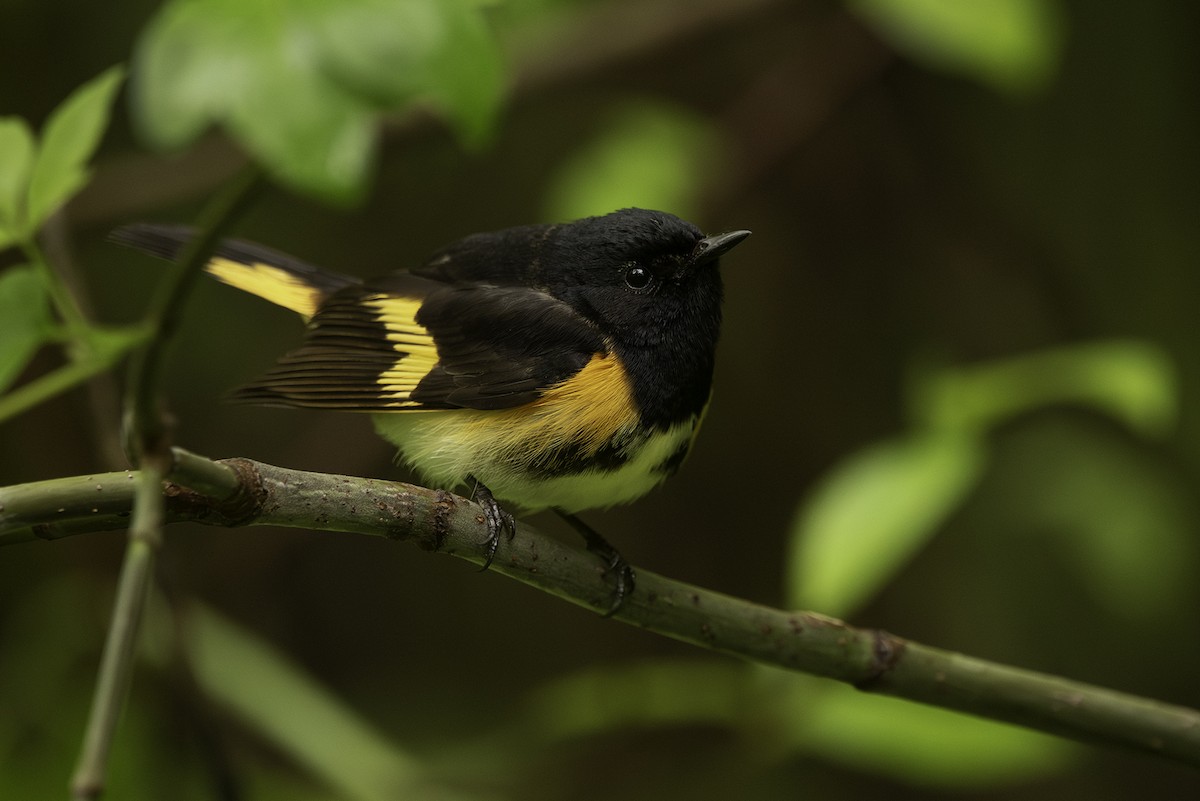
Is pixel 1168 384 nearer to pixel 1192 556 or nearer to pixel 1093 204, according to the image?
pixel 1192 556

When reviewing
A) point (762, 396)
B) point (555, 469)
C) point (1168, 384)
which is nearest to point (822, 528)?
point (555, 469)

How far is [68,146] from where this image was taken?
3.53 ft

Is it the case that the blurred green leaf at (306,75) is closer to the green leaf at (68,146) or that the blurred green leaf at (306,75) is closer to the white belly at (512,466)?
the green leaf at (68,146)

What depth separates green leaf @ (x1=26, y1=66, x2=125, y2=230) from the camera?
1.06m

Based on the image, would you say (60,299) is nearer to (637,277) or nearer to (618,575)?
(618,575)

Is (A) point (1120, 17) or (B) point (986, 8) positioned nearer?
(B) point (986, 8)

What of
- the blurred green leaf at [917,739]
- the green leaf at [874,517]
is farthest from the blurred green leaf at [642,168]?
the blurred green leaf at [917,739]

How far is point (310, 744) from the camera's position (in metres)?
2.46

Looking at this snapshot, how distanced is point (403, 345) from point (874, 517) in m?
0.87

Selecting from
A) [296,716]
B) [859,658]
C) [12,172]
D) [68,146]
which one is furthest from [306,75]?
[296,716]

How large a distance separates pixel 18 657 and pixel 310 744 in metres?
0.64

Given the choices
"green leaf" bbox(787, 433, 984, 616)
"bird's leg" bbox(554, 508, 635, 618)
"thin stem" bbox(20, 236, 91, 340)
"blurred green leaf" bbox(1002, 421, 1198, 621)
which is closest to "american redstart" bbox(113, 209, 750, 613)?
"bird's leg" bbox(554, 508, 635, 618)

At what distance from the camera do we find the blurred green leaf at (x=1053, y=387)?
2.01m

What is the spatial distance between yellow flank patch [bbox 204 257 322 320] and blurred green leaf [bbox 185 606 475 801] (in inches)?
28.8
